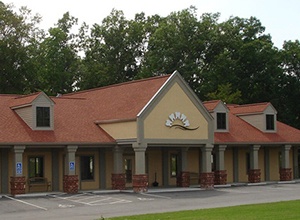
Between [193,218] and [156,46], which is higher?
[156,46]

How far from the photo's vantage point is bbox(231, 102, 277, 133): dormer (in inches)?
1900

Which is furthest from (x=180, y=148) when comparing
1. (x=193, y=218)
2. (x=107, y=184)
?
(x=193, y=218)

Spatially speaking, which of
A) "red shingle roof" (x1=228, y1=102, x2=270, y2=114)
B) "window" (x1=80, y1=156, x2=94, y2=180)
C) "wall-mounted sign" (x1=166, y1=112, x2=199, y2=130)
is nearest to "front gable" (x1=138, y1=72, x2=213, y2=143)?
"wall-mounted sign" (x1=166, y1=112, x2=199, y2=130)

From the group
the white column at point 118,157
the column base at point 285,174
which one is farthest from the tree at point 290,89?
the white column at point 118,157

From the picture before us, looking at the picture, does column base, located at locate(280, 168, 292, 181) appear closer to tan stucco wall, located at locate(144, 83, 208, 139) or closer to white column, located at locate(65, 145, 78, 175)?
tan stucco wall, located at locate(144, 83, 208, 139)

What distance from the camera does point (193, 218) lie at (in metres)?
21.7

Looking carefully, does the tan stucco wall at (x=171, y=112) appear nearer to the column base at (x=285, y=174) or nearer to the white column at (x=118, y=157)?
the white column at (x=118, y=157)

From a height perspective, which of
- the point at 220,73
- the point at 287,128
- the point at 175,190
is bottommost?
the point at 175,190

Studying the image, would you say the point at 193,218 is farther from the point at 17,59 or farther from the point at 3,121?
the point at 17,59

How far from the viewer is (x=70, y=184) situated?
36312 millimetres

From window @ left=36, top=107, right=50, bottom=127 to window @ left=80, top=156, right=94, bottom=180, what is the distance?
3.53 m

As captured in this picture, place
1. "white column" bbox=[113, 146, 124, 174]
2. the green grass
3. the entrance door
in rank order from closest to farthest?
the green grass, "white column" bbox=[113, 146, 124, 174], the entrance door

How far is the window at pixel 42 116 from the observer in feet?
121

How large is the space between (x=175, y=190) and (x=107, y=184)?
174 inches
